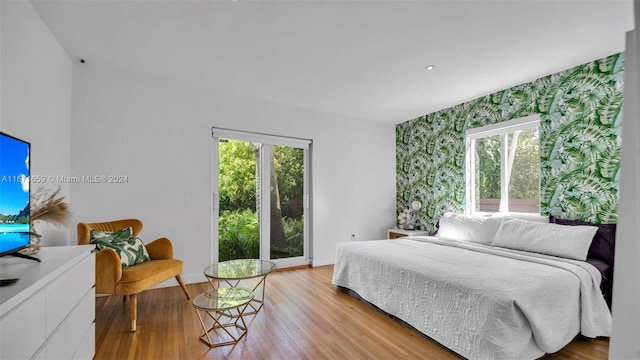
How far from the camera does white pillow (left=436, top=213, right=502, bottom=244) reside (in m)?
3.60

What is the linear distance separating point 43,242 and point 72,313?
4.33ft

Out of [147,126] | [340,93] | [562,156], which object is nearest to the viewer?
[562,156]

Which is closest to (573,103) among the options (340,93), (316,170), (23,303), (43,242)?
(340,93)

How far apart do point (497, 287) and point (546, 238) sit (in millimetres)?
1410

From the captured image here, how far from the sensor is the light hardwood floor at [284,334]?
2197 millimetres

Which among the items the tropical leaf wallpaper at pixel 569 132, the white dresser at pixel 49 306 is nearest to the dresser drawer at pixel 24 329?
the white dresser at pixel 49 306

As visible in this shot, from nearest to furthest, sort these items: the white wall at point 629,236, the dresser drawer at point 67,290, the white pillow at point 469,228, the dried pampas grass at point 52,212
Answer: the white wall at point 629,236 < the dresser drawer at point 67,290 < the dried pampas grass at point 52,212 < the white pillow at point 469,228

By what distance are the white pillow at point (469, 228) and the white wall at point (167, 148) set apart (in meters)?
1.76

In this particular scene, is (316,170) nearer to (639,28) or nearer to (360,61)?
(360,61)

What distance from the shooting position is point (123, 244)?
2.85m

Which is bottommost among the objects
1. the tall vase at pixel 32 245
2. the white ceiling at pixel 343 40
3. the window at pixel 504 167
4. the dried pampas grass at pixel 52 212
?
the tall vase at pixel 32 245

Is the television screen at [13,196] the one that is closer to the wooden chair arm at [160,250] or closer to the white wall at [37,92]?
the white wall at [37,92]

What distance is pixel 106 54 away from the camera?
9.94 feet

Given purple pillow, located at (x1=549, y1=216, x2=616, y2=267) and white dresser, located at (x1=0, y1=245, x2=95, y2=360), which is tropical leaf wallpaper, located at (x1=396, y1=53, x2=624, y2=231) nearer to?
purple pillow, located at (x1=549, y1=216, x2=616, y2=267)
